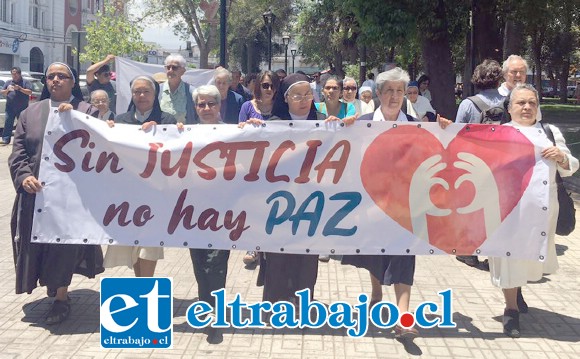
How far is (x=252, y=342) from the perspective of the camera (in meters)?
4.59

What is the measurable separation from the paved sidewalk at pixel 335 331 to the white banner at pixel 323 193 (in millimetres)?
606

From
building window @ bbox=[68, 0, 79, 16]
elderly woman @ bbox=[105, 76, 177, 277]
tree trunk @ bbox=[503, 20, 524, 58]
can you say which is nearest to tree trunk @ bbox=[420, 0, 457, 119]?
tree trunk @ bbox=[503, 20, 524, 58]

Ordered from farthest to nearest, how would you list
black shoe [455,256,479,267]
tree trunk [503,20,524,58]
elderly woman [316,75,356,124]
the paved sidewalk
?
tree trunk [503,20,524,58] < black shoe [455,256,479,267] < elderly woman [316,75,356,124] < the paved sidewalk

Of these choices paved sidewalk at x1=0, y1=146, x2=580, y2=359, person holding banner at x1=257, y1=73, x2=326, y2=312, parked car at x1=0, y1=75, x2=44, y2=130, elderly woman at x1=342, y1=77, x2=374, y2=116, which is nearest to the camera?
paved sidewalk at x1=0, y1=146, x2=580, y2=359

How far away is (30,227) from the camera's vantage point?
4777 mm

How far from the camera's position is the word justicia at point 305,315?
15.8 feet

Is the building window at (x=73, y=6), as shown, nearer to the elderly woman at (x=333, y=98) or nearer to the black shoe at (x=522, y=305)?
the elderly woman at (x=333, y=98)

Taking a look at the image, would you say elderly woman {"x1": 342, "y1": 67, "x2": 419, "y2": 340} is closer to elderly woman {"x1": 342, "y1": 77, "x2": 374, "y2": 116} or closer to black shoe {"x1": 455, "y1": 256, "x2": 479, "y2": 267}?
black shoe {"x1": 455, "y1": 256, "x2": 479, "y2": 267}

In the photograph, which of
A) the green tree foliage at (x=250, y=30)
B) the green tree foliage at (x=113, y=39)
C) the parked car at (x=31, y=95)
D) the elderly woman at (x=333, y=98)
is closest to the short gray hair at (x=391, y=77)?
the elderly woman at (x=333, y=98)

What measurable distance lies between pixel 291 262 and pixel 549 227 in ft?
5.73

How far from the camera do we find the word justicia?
15.8 ft

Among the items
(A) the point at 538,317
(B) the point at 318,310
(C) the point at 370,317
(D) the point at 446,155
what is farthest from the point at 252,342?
(A) the point at 538,317

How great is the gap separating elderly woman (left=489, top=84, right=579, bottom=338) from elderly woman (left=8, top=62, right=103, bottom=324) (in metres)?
2.94

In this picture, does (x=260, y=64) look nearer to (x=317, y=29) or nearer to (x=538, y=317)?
(x=317, y=29)
